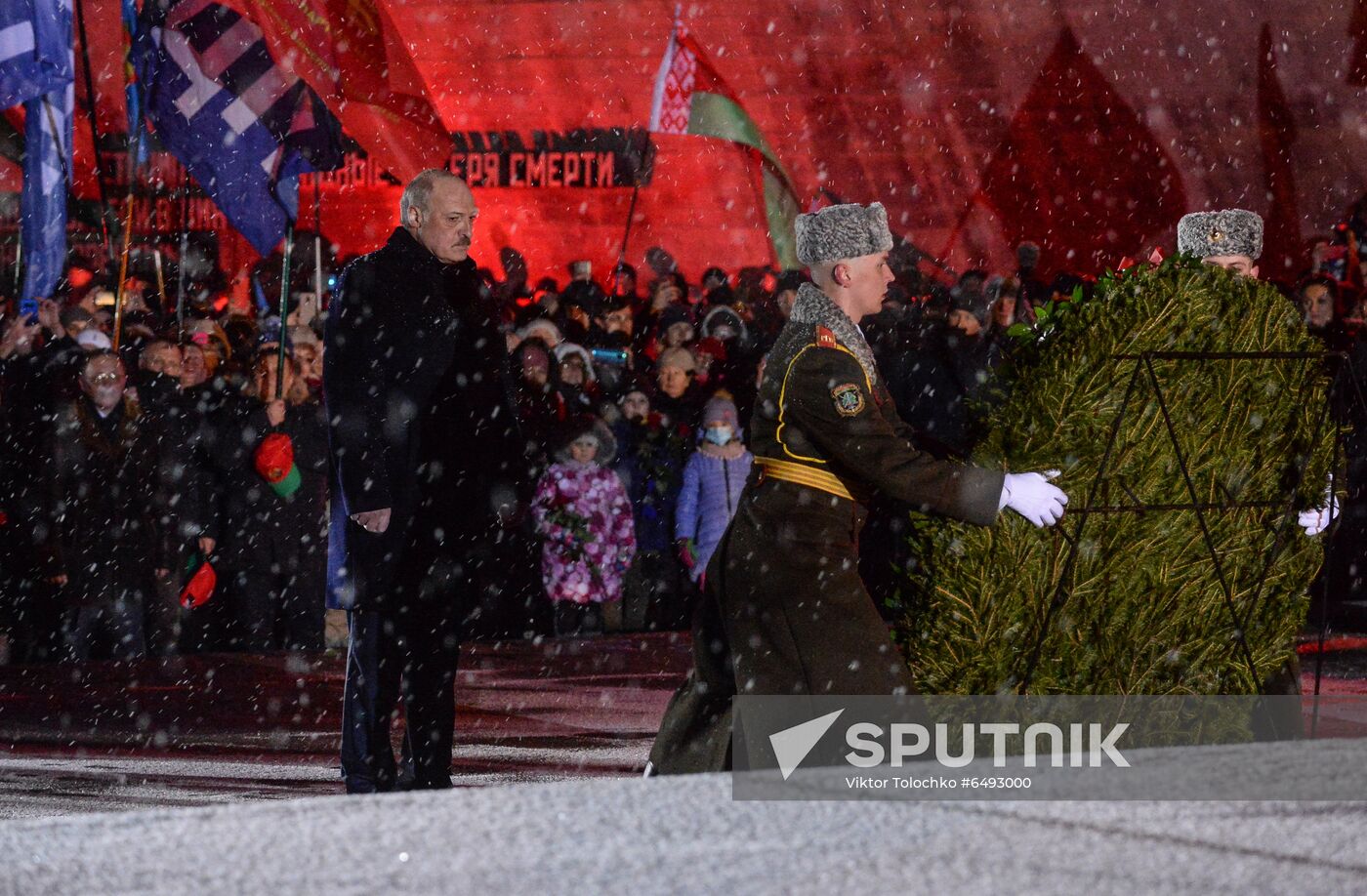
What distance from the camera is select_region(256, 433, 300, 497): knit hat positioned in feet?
35.1

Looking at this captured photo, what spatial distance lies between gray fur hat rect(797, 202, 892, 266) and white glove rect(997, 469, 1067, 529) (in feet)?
2.25

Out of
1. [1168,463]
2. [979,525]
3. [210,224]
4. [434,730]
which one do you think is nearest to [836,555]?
[979,525]

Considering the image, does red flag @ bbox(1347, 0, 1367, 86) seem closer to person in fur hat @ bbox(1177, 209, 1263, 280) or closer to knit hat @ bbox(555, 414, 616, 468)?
knit hat @ bbox(555, 414, 616, 468)

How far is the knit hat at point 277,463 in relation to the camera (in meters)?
10.7

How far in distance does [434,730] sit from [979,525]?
191cm

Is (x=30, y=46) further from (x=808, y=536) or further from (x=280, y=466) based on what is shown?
(x=808, y=536)

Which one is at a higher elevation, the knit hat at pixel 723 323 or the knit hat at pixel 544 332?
the knit hat at pixel 723 323

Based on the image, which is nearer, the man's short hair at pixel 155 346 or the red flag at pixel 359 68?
the man's short hair at pixel 155 346

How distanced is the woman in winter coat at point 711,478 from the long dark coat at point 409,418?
5.29m

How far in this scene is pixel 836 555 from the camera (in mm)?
4746

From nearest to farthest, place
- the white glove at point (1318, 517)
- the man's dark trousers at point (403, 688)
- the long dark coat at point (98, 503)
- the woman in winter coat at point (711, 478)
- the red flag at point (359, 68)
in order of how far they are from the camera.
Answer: the white glove at point (1318, 517) < the man's dark trousers at point (403, 688) < the long dark coat at point (98, 503) < the woman in winter coat at point (711, 478) < the red flag at point (359, 68)

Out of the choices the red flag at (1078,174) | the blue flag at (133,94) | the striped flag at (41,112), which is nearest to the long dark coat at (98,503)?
the striped flag at (41,112)

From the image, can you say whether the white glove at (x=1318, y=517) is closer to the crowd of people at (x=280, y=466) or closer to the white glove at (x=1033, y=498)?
the white glove at (x=1033, y=498)

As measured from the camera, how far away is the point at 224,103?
39.7 ft
